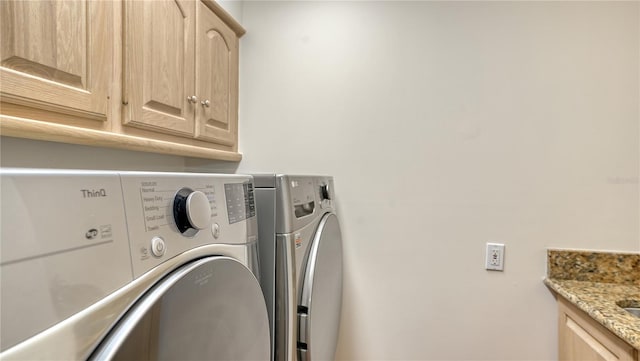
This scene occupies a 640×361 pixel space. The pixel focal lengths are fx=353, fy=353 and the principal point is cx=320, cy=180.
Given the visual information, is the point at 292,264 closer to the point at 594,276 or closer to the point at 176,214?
the point at 176,214

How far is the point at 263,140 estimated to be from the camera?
1.80m

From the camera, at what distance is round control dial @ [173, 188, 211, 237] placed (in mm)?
578

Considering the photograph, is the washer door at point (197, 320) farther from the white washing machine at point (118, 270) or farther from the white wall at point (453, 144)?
the white wall at point (453, 144)

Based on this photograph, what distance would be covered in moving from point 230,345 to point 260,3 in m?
1.68

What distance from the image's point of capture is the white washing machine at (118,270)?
14.3 inches

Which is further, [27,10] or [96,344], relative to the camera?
[27,10]

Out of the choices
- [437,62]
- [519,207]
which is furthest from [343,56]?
[519,207]

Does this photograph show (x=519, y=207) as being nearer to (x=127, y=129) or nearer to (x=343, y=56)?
(x=343, y=56)

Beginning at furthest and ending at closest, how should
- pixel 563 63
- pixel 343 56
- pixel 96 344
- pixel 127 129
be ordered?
pixel 343 56 < pixel 563 63 < pixel 127 129 < pixel 96 344

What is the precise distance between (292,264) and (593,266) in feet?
4.20

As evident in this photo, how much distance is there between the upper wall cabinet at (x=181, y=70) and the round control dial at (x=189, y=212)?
0.63 meters

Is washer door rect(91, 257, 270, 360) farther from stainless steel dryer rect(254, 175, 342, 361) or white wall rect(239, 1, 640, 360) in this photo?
white wall rect(239, 1, 640, 360)

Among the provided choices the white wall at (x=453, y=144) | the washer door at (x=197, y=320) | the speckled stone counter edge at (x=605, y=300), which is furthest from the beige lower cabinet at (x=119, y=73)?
the speckled stone counter edge at (x=605, y=300)

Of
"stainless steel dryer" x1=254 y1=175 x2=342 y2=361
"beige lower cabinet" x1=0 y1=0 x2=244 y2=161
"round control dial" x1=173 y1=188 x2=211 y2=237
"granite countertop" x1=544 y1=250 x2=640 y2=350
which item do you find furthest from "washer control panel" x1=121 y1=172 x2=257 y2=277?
"granite countertop" x1=544 y1=250 x2=640 y2=350
